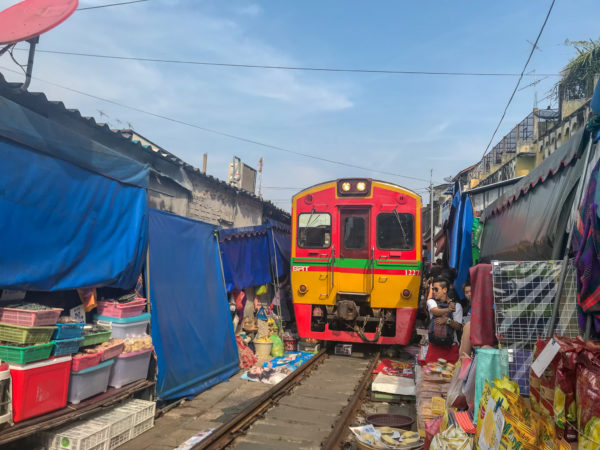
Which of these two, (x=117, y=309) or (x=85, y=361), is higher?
(x=117, y=309)

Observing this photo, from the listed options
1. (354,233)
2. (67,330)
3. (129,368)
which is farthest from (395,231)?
(67,330)

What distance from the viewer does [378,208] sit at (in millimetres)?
8922

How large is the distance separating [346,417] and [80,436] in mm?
2857

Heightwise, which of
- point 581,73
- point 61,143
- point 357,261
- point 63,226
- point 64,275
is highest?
point 581,73

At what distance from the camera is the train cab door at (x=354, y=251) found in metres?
8.66

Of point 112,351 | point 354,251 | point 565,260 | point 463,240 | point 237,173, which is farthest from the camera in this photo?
point 237,173

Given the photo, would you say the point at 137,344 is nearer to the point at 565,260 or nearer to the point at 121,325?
the point at 121,325

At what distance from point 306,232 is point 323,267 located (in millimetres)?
829

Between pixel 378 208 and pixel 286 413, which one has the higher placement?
pixel 378 208

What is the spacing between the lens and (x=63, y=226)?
14.7 ft

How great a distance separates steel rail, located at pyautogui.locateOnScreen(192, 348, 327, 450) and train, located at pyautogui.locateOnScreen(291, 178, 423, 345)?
4.02ft

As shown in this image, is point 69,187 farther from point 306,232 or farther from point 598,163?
point 306,232

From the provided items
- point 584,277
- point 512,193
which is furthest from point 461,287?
point 584,277

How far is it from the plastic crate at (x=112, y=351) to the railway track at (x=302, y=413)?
1323 mm
